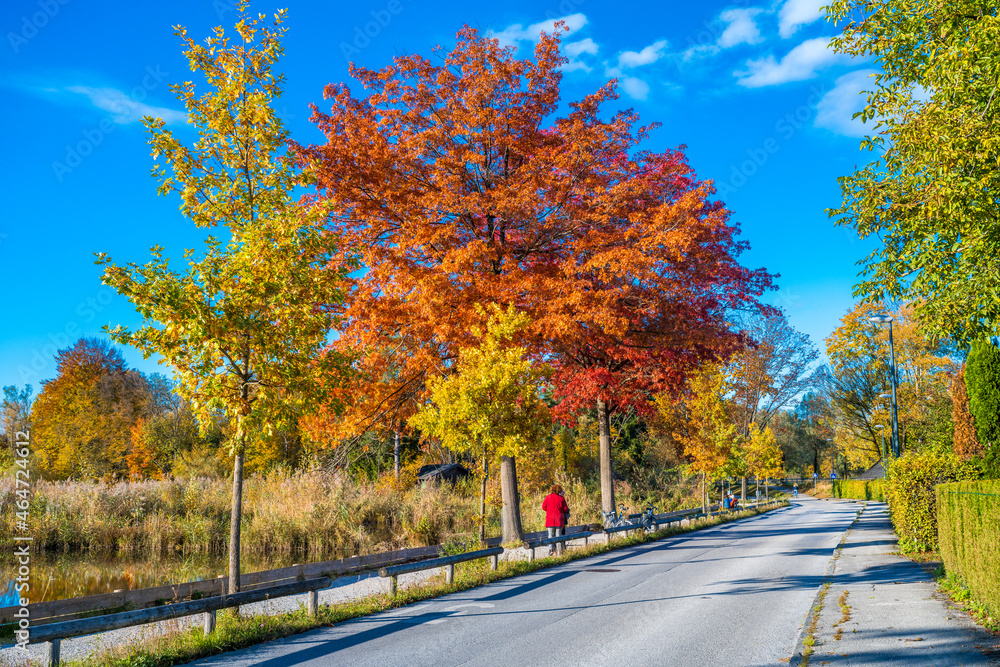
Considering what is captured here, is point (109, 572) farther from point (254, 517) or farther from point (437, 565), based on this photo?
point (437, 565)

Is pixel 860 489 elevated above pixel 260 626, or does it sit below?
below

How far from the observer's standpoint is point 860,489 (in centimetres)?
5731

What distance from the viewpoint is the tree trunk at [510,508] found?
18078 millimetres

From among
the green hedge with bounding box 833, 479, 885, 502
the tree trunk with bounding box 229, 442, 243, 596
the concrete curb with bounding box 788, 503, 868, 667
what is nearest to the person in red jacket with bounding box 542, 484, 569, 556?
the concrete curb with bounding box 788, 503, 868, 667

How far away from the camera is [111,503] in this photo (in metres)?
22.7

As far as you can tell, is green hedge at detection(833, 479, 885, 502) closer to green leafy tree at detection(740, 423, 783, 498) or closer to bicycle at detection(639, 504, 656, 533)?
green leafy tree at detection(740, 423, 783, 498)

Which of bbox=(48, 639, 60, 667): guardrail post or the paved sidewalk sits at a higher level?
bbox=(48, 639, 60, 667): guardrail post

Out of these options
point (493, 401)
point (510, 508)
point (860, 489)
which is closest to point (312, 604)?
point (493, 401)

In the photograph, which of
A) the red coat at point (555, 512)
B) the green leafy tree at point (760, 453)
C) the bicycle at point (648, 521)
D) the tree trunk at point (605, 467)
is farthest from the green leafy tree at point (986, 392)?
the green leafy tree at point (760, 453)

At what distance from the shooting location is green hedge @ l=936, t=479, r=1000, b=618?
7.51 m

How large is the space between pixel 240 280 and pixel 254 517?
565 inches

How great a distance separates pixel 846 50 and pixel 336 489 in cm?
1862

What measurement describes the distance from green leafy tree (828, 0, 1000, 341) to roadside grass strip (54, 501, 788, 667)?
30.9ft

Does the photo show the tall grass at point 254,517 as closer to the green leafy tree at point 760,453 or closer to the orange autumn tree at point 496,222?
the orange autumn tree at point 496,222
